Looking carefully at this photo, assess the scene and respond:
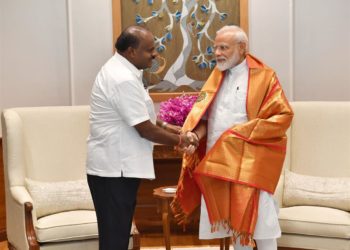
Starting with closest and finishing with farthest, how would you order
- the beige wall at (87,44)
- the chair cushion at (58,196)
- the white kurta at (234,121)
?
the white kurta at (234,121)
the chair cushion at (58,196)
the beige wall at (87,44)

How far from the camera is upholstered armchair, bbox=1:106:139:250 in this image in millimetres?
4035

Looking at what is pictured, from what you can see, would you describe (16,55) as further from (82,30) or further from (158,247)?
(158,247)

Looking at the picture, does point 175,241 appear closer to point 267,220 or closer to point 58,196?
point 58,196

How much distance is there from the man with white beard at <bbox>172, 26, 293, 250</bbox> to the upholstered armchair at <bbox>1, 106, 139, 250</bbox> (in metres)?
0.57

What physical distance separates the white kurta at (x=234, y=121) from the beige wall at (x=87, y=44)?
5.02 feet

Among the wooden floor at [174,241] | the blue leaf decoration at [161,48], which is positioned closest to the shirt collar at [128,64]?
the blue leaf decoration at [161,48]

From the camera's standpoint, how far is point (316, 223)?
4.11 metres

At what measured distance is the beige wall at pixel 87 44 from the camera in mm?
5309

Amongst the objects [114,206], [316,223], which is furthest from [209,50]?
[114,206]

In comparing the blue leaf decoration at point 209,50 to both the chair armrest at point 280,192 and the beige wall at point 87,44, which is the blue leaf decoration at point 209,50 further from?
the chair armrest at point 280,192

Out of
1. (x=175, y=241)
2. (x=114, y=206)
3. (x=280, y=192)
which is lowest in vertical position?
(x=175, y=241)

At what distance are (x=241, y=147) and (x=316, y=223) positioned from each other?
707 mm

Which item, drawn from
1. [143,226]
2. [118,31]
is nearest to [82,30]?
[118,31]

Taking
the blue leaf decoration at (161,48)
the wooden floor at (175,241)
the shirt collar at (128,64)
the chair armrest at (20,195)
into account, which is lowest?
the wooden floor at (175,241)
